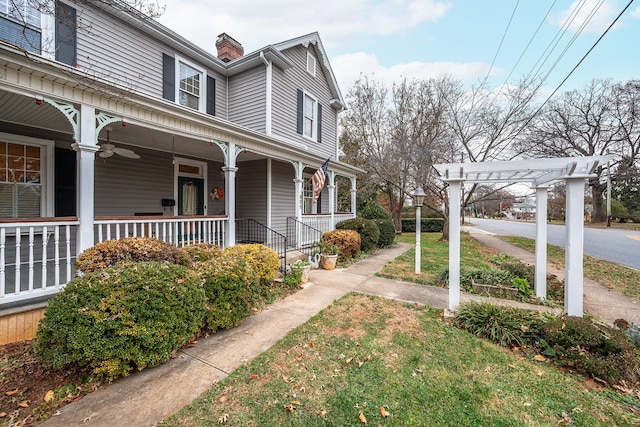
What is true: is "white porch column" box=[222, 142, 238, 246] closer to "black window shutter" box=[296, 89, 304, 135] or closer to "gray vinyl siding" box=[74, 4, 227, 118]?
"gray vinyl siding" box=[74, 4, 227, 118]

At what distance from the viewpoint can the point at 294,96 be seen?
410 inches

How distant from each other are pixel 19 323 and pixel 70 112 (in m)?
3.01

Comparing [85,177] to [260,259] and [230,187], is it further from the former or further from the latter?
[260,259]

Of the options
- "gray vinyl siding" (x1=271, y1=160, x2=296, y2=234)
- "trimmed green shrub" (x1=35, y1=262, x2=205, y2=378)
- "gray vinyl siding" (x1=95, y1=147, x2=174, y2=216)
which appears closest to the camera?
"trimmed green shrub" (x1=35, y1=262, x2=205, y2=378)

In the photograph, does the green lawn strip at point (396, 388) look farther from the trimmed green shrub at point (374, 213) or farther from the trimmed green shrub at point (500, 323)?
the trimmed green shrub at point (374, 213)

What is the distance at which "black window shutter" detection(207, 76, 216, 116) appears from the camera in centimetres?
886

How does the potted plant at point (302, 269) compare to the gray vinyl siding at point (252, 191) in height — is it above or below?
below

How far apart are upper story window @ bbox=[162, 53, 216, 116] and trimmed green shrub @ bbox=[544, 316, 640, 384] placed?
32.0ft

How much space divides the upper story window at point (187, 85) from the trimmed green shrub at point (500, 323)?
29.2 feet

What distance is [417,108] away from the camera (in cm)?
1675

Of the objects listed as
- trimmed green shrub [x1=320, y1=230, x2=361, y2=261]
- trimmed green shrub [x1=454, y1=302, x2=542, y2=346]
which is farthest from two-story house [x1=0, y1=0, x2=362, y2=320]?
trimmed green shrub [x1=454, y1=302, x2=542, y2=346]

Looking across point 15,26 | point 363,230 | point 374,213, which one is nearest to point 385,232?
point 374,213

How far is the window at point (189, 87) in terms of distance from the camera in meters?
8.14

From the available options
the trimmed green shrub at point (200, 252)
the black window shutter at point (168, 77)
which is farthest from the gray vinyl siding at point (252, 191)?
the trimmed green shrub at point (200, 252)
